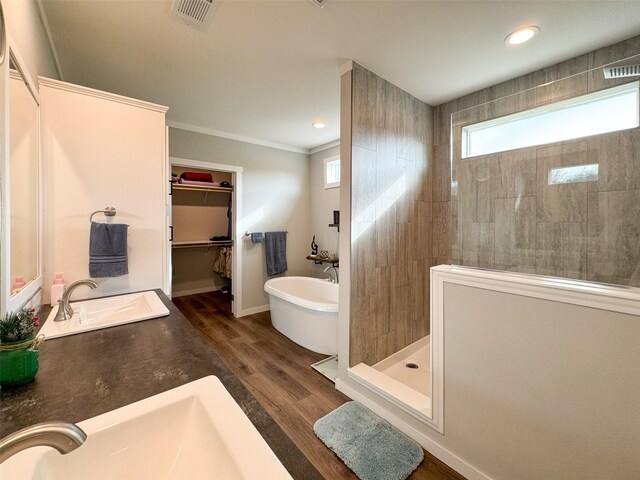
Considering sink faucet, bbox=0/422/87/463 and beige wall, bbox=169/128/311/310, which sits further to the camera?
beige wall, bbox=169/128/311/310

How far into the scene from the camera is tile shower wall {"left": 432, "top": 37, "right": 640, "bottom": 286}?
4.12 ft

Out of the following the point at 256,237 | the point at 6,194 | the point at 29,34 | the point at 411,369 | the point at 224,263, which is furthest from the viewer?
the point at 224,263

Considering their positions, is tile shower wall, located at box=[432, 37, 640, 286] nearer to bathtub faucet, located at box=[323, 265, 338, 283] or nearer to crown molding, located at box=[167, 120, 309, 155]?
bathtub faucet, located at box=[323, 265, 338, 283]

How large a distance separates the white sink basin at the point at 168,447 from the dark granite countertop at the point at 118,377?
38mm

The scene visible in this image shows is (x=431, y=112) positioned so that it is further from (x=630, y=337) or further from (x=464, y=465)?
(x=464, y=465)

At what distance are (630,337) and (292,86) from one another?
2.63 metres

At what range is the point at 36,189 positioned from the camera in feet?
4.59

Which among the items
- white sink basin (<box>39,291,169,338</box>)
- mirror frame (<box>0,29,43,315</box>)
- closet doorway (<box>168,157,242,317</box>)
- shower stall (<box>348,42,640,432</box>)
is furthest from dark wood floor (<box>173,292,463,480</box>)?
mirror frame (<box>0,29,43,315</box>)

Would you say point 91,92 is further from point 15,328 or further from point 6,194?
point 15,328

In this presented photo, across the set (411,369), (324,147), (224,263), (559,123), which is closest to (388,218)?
(559,123)

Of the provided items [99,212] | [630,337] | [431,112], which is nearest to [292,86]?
[431,112]

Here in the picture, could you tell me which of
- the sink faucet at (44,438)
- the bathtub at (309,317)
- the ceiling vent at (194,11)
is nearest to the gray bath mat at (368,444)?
the bathtub at (309,317)

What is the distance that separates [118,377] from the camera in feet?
2.72

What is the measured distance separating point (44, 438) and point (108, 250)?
1.56 m
